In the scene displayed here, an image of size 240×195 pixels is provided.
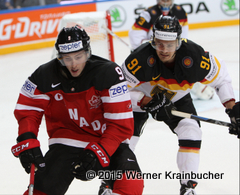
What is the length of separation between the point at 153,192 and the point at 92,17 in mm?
2302

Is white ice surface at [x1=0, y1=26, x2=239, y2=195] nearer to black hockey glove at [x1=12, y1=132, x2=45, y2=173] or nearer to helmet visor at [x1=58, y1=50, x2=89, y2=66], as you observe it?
black hockey glove at [x1=12, y1=132, x2=45, y2=173]

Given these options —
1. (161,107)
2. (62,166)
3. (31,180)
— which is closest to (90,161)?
(62,166)

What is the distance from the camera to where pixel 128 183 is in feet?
5.38

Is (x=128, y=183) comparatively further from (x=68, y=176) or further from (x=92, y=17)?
(x=92, y=17)

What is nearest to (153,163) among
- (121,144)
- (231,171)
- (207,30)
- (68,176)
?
(231,171)

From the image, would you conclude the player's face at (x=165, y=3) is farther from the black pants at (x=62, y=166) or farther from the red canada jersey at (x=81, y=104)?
the black pants at (x=62, y=166)

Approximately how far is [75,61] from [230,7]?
303 inches

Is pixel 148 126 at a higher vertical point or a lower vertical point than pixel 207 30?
lower

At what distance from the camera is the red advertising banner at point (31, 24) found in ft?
22.6

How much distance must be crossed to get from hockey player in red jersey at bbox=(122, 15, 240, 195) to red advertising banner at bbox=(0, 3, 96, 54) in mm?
5300

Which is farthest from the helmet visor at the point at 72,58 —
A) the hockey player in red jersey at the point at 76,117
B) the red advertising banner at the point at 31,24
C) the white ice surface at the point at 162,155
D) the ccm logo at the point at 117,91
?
the red advertising banner at the point at 31,24

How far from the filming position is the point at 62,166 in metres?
1.77

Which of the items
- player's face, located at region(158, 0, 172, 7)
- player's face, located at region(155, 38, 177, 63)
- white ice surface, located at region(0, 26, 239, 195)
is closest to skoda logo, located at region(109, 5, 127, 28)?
white ice surface, located at region(0, 26, 239, 195)

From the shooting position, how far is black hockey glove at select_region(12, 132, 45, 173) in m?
1.69
